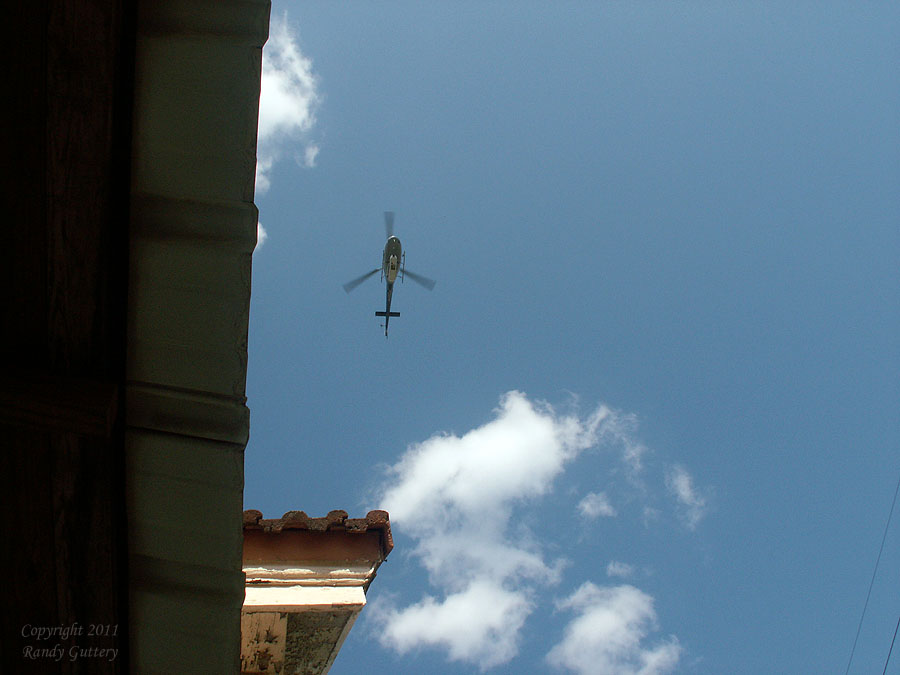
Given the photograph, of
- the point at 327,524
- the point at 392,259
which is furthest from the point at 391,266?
the point at 327,524

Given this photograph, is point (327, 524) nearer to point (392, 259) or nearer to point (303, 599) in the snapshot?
point (303, 599)

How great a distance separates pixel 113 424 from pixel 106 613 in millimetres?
635

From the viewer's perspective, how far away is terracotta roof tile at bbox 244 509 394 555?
5.04 m

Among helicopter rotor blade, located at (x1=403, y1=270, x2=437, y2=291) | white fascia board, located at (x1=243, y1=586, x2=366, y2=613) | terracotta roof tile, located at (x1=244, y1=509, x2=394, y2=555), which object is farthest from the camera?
helicopter rotor blade, located at (x1=403, y1=270, x2=437, y2=291)

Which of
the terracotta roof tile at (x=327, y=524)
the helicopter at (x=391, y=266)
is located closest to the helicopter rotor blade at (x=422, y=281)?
the helicopter at (x=391, y=266)

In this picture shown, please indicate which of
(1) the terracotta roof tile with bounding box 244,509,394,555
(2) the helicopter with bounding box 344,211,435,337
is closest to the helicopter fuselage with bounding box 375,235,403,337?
(2) the helicopter with bounding box 344,211,435,337

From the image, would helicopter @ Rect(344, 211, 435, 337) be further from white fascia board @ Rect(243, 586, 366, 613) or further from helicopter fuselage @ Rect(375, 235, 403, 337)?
white fascia board @ Rect(243, 586, 366, 613)

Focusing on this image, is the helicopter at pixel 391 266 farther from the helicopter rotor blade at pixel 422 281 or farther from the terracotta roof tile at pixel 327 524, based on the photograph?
the terracotta roof tile at pixel 327 524

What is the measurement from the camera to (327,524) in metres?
5.04

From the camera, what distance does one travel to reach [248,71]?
1572mm

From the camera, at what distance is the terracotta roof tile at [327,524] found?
5.04m

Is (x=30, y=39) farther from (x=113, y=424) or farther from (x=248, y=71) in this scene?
(x=113, y=424)

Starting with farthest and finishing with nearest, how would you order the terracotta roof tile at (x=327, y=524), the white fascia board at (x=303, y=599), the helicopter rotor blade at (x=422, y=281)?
1. the helicopter rotor blade at (x=422, y=281)
2. the terracotta roof tile at (x=327, y=524)
3. the white fascia board at (x=303, y=599)

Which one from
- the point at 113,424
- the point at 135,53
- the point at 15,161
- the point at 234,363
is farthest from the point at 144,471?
the point at 135,53
